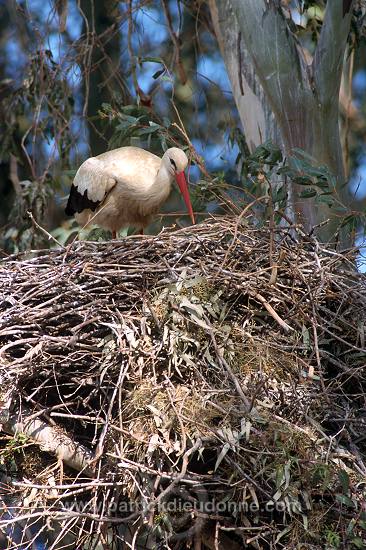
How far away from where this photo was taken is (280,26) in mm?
7035

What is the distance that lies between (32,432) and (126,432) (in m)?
0.59

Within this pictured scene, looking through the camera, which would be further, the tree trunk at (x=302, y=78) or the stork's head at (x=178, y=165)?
the tree trunk at (x=302, y=78)

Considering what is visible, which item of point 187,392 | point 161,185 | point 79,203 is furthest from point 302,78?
point 187,392

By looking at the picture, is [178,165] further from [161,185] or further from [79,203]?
[79,203]

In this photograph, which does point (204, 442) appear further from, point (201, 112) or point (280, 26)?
point (201, 112)

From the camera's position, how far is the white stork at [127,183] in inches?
266

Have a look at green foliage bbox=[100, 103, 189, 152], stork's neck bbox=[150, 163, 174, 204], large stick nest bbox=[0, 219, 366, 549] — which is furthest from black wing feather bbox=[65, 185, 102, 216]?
large stick nest bbox=[0, 219, 366, 549]

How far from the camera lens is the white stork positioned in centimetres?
677

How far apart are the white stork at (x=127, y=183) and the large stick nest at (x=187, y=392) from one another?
1.42 metres

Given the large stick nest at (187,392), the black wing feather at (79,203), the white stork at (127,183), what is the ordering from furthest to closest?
the black wing feather at (79,203)
the white stork at (127,183)
the large stick nest at (187,392)

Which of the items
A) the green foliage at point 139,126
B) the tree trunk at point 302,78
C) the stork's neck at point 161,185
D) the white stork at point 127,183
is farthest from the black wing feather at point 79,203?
the tree trunk at point 302,78

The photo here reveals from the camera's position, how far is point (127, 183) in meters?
6.85

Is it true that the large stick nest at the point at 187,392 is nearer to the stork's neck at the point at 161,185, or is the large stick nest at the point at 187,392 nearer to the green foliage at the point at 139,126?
the stork's neck at the point at 161,185

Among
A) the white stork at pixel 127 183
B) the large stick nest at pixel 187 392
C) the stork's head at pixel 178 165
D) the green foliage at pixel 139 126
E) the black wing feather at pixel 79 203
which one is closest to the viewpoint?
the large stick nest at pixel 187 392
